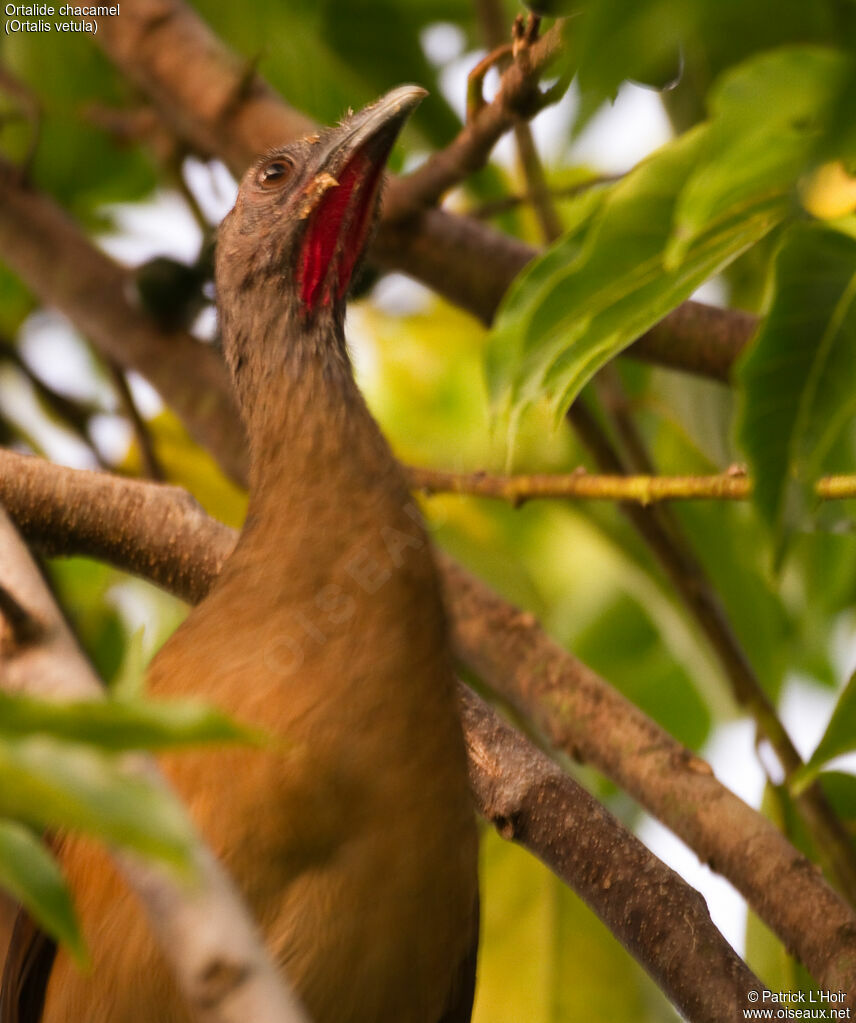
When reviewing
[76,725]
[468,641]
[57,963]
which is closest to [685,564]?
[468,641]

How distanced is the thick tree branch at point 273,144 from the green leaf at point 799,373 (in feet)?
3.05

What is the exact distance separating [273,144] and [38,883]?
193 cm

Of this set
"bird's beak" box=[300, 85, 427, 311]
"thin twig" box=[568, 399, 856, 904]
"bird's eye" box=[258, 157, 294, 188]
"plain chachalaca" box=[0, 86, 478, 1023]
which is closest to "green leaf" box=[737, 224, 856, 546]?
"plain chachalaca" box=[0, 86, 478, 1023]

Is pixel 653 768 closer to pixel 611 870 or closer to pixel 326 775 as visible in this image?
pixel 611 870

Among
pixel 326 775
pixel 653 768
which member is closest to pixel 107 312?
pixel 653 768

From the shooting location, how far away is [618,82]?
98 cm

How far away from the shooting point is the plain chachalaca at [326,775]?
1.39 metres

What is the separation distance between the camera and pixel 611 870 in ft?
5.46

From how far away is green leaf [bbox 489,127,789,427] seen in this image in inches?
53.3

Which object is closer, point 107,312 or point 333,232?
point 333,232

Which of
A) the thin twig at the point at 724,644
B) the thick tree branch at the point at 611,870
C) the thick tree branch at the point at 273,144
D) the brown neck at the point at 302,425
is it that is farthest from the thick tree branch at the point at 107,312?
the thick tree branch at the point at 611,870

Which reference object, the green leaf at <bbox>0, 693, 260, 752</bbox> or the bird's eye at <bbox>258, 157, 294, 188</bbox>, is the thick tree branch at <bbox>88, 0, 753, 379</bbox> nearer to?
the bird's eye at <bbox>258, 157, 294, 188</bbox>

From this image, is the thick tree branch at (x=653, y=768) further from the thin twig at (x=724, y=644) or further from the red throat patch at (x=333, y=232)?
the red throat patch at (x=333, y=232)

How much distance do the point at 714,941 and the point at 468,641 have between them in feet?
2.58
